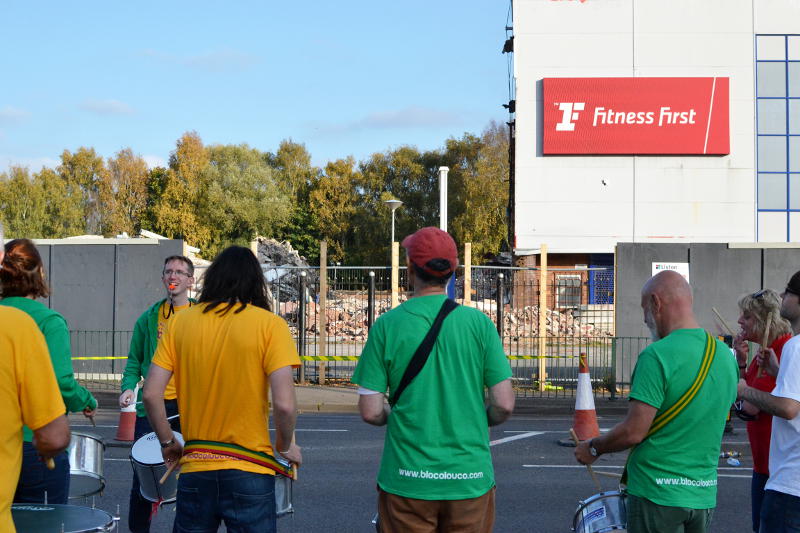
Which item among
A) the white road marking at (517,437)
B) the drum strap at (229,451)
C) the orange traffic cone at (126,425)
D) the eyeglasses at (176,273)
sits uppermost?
the eyeglasses at (176,273)

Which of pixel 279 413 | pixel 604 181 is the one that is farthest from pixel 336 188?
pixel 279 413

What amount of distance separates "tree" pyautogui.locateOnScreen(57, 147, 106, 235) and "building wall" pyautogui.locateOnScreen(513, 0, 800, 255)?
43080 mm

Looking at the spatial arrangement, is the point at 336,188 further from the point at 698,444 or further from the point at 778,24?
the point at 698,444

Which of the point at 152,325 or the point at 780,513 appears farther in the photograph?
the point at 152,325

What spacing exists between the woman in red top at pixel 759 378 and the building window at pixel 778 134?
36.7 metres

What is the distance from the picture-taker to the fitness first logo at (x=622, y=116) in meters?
38.2

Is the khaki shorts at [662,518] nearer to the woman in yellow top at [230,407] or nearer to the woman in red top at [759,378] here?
the woman in red top at [759,378]

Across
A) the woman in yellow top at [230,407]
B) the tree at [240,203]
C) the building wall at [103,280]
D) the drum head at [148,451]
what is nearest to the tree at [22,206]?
the tree at [240,203]

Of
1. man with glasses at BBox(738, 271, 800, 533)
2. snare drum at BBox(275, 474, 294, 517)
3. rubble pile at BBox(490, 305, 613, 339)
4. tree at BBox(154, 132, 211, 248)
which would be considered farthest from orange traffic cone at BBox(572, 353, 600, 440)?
tree at BBox(154, 132, 211, 248)

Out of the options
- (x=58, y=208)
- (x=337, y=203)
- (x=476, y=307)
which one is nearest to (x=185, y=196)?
(x=58, y=208)

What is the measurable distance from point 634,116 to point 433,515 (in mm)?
37189

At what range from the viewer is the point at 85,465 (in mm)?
4676

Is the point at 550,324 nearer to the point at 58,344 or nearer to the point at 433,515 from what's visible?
the point at 58,344

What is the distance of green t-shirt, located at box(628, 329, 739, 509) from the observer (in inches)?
140
